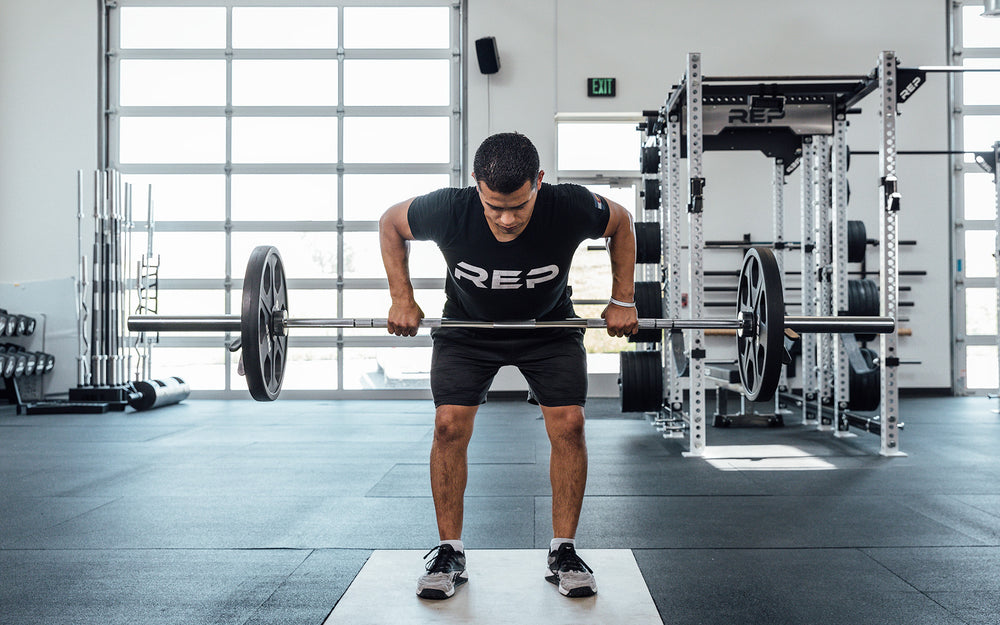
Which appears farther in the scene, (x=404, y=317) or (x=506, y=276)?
(x=404, y=317)

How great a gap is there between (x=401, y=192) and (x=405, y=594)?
5525 millimetres

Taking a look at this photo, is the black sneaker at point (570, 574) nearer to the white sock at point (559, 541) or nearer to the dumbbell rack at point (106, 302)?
the white sock at point (559, 541)

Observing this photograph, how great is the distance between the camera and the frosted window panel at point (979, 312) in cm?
682

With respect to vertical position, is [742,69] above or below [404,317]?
above

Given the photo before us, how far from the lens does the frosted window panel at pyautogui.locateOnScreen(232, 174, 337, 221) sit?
6.93 m

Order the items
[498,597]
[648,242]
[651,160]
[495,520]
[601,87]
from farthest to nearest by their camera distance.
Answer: [601,87] → [651,160] → [648,242] → [495,520] → [498,597]

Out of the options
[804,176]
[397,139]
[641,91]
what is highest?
[641,91]

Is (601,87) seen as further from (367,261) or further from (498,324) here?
(498,324)

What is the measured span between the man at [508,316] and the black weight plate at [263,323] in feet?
1.20

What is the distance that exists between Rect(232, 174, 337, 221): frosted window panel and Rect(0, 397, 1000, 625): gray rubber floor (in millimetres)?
2857

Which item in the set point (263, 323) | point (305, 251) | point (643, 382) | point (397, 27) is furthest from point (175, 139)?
point (263, 323)

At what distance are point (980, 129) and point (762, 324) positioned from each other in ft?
20.7

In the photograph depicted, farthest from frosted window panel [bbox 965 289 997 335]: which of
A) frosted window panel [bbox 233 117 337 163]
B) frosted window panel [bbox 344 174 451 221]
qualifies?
frosted window panel [bbox 233 117 337 163]

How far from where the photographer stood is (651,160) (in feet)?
15.9
